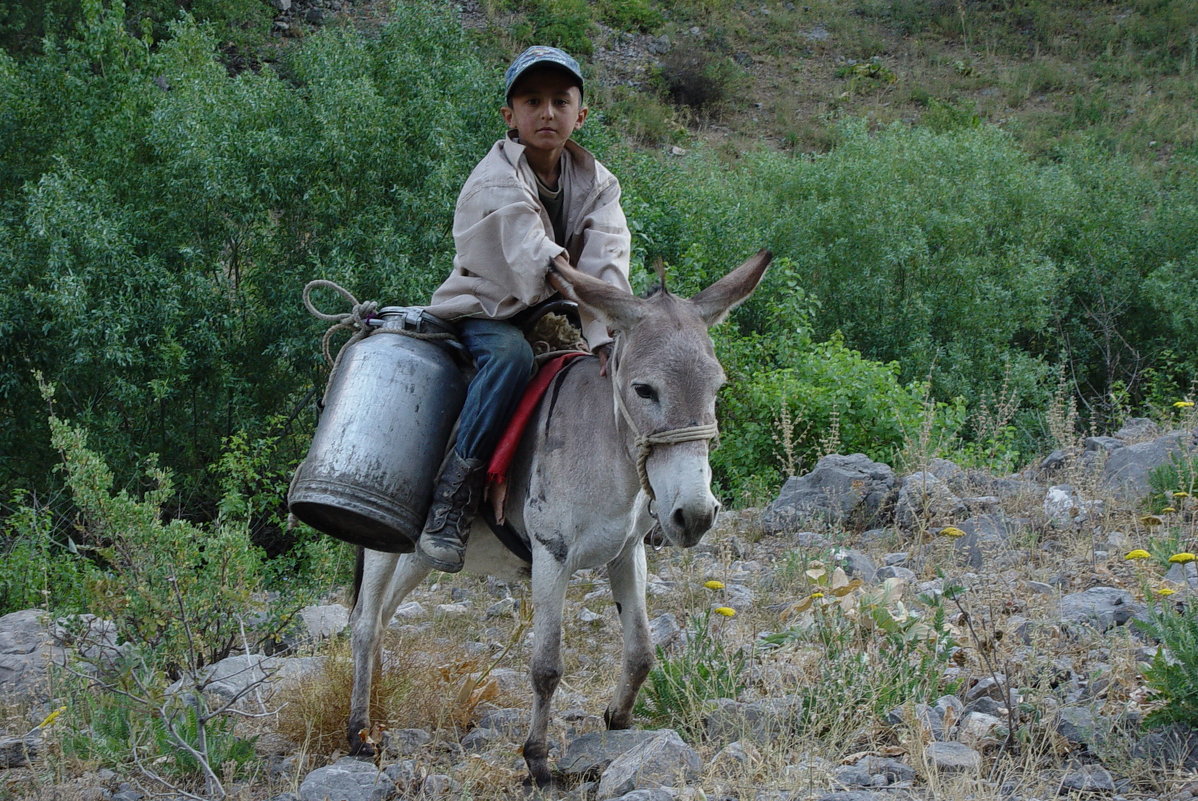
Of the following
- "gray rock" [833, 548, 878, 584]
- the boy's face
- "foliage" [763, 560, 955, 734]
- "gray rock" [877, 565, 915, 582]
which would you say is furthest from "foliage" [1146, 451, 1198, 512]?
the boy's face

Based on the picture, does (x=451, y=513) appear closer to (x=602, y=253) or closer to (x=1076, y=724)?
(x=602, y=253)

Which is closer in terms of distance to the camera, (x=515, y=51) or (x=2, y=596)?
(x=2, y=596)

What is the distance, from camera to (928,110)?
2448cm

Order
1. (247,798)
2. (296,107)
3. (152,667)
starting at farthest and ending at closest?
(296,107) → (152,667) → (247,798)

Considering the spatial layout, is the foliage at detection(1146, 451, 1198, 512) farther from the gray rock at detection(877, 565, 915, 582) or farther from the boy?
the boy

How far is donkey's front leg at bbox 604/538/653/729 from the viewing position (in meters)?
4.24

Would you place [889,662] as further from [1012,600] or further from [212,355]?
[212,355]

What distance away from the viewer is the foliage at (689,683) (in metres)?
4.51

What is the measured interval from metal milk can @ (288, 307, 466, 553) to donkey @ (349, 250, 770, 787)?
378mm

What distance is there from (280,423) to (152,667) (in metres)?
4.63

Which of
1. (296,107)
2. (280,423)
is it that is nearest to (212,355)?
(280,423)

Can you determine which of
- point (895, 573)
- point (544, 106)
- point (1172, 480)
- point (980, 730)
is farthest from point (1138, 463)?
point (544, 106)

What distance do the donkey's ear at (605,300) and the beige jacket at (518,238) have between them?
0.78 feet

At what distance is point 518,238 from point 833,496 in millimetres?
4682
